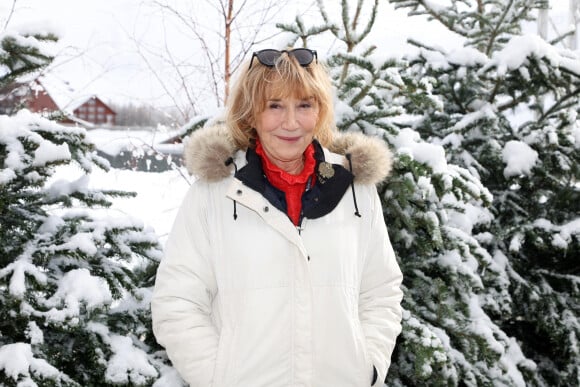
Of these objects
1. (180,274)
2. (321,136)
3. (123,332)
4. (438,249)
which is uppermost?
(321,136)

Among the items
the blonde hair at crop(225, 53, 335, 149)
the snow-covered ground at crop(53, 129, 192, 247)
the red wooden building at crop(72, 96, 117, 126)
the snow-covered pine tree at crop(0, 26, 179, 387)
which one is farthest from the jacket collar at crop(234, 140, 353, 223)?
the red wooden building at crop(72, 96, 117, 126)

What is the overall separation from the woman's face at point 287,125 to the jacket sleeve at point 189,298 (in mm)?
309

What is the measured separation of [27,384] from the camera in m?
2.21

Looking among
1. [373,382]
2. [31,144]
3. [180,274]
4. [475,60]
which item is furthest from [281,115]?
[475,60]

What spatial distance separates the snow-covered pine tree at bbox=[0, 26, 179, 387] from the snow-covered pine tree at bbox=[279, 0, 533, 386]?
132 centimetres

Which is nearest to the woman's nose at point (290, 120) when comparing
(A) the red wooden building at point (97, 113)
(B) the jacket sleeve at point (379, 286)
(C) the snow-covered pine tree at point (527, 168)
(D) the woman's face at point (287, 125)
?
(D) the woman's face at point (287, 125)

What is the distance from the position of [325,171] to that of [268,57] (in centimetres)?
43

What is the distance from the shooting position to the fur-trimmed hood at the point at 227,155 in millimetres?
2031

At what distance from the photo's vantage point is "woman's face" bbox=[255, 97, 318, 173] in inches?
78.9

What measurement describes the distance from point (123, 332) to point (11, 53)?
4.38ft

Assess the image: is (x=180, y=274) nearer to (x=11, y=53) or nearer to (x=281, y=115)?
(x=281, y=115)

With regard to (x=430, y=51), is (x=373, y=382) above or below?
below

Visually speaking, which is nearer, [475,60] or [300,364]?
[300,364]

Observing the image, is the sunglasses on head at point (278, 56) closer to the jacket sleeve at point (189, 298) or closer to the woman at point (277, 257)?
the woman at point (277, 257)
